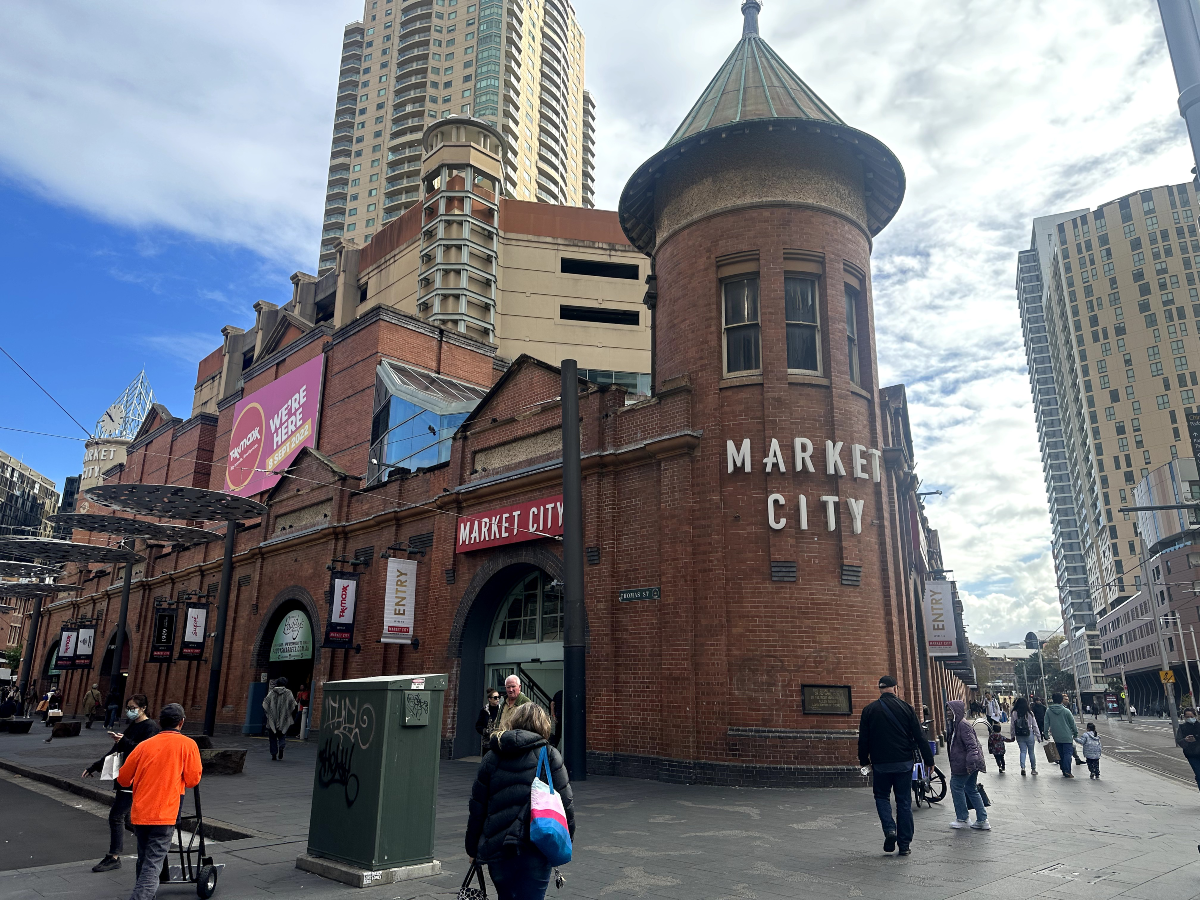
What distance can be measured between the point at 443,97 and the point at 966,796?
94570 millimetres

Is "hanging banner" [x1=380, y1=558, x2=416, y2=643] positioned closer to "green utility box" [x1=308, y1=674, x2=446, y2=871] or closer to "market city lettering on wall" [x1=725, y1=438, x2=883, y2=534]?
"market city lettering on wall" [x1=725, y1=438, x2=883, y2=534]

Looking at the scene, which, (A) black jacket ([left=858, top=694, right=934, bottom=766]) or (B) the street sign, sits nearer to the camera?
(A) black jacket ([left=858, top=694, right=934, bottom=766])

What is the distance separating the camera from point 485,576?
1802 centimetres

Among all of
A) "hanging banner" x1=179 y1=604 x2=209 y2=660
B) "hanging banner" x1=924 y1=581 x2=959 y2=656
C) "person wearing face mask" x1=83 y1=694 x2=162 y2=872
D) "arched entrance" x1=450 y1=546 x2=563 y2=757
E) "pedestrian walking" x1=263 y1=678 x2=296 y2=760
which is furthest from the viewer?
"hanging banner" x1=179 y1=604 x2=209 y2=660

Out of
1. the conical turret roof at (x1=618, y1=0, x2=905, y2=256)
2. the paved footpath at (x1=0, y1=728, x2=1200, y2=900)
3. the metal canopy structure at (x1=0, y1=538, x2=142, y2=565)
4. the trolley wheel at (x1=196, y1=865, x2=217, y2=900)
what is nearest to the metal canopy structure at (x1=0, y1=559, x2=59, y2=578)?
the metal canopy structure at (x1=0, y1=538, x2=142, y2=565)

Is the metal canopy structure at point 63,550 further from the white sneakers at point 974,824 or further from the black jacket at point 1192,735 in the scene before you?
the black jacket at point 1192,735

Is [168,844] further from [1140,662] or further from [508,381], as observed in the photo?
[1140,662]

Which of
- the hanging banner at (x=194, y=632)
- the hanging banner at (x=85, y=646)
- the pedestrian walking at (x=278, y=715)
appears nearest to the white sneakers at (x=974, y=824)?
the pedestrian walking at (x=278, y=715)

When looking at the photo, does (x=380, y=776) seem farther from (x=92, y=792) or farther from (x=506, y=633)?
(x=506, y=633)

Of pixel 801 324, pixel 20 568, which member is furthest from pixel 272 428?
pixel 801 324

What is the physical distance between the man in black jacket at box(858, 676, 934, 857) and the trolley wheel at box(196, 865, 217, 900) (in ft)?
19.3

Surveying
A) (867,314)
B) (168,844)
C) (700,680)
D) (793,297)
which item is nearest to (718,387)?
(793,297)

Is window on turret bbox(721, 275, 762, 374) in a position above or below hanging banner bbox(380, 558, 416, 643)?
above

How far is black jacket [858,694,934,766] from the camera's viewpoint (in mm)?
8133
